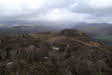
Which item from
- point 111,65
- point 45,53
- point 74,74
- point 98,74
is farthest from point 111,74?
point 45,53

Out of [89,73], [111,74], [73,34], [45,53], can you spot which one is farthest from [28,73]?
[73,34]

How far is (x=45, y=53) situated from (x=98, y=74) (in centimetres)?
3733

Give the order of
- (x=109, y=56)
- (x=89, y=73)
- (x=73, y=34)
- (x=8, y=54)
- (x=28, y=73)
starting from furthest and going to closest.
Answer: (x=73, y=34), (x=8, y=54), (x=109, y=56), (x=89, y=73), (x=28, y=73)

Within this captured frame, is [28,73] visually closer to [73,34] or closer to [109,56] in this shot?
[109,56]

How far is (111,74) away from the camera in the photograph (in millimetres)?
14469

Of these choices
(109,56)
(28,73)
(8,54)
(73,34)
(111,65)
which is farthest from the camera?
(73,34)

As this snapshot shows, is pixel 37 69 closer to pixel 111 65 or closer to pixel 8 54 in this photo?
pixel 111 65

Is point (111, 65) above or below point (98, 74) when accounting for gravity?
below

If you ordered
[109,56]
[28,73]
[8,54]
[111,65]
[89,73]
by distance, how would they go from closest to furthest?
1. [28,73]
2. [89,73]
3. [111,65]
4. [109,56]
5. [8,54]

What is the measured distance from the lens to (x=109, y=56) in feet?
167

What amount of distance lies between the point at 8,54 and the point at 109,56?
3678cm

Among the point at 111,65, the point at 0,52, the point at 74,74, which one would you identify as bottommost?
the point at 111,65

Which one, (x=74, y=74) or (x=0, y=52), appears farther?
(x=0, y=52)

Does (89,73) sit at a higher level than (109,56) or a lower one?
higher
